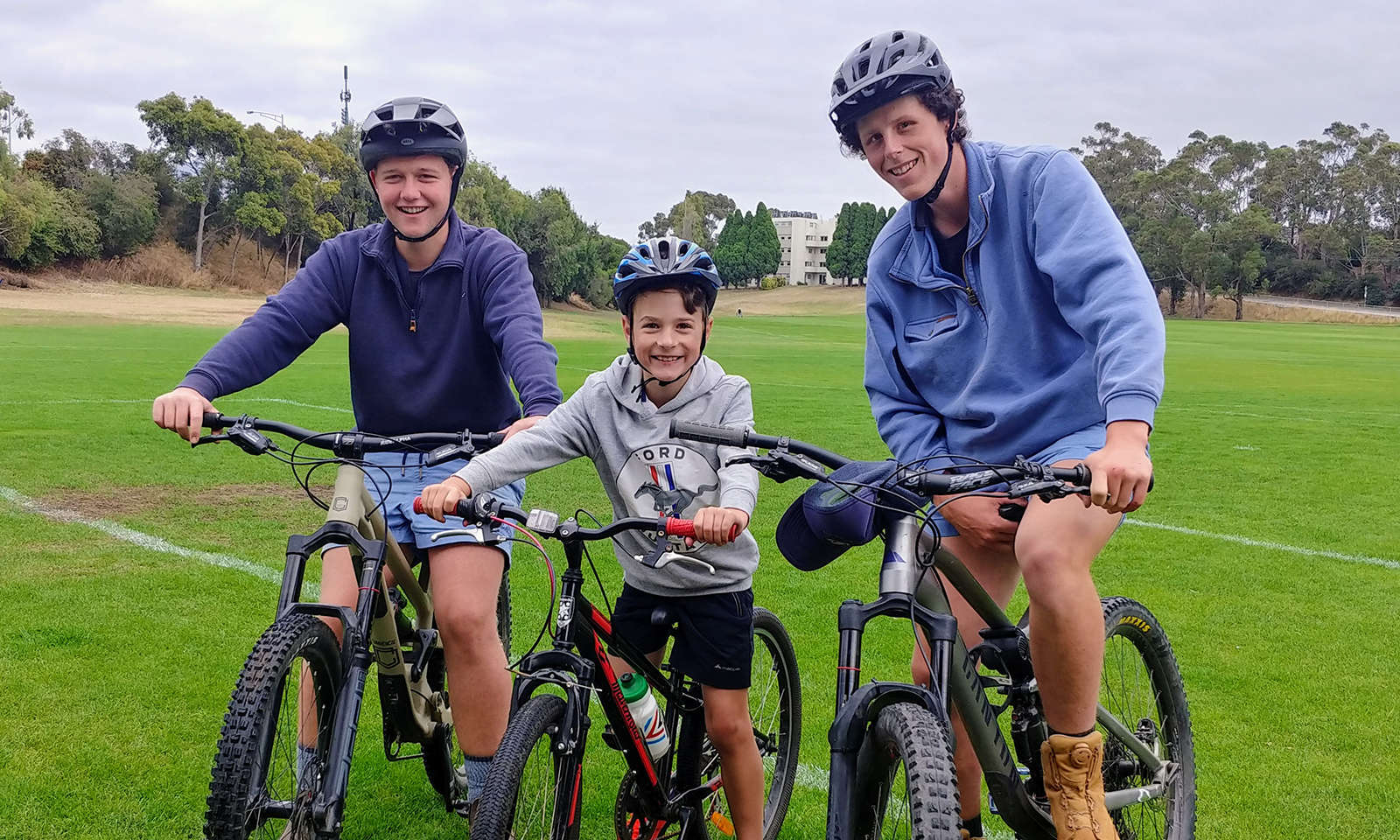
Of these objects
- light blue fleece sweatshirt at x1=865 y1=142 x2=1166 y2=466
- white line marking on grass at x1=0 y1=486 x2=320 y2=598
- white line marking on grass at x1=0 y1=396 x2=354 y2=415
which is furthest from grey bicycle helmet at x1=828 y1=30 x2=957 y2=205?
white line marking on grass at x1=0 y1=396 x2=354 y2=415

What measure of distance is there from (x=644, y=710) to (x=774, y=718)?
3.14ft

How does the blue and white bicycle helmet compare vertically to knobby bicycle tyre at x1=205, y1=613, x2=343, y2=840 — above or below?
above

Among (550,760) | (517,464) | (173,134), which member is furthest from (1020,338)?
(173,134)

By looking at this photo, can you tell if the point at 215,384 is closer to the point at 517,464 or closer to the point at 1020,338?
the point at 517,464

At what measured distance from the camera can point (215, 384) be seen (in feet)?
12.0

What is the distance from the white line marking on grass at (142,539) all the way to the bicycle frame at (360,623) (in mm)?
3099

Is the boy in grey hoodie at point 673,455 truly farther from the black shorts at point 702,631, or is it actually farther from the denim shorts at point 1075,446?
the denim shorts at point 1075,446

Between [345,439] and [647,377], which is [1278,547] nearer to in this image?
[647,377]

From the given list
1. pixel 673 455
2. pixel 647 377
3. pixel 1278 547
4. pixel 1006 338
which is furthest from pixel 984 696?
pixel 1278 547

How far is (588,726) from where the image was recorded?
294 cm

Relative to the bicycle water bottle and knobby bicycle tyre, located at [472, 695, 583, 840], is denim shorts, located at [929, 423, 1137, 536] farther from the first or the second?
knobby bicycle tyre, located at [472, 695, 583, 840]

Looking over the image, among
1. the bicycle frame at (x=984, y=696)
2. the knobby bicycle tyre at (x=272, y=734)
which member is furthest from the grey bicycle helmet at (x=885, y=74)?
the knobby bicycle tyre at (x=272, y=734)

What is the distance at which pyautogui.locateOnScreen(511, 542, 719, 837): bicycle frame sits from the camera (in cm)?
290

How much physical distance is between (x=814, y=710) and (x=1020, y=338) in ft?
8.39
